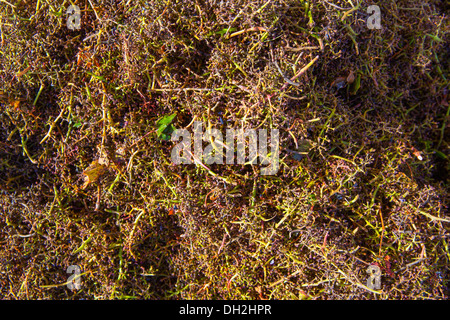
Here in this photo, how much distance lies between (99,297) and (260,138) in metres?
1.21

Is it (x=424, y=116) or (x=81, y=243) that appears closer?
(x=81, y=243)

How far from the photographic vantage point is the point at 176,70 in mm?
1568

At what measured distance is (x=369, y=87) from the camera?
165 cm

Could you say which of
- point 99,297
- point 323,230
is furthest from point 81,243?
point 323,230

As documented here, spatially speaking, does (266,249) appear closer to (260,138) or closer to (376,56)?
(260,138)

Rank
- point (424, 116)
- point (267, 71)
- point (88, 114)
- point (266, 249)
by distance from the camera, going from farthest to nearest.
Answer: point (424, 116), point (88, 114), point (266, 249), point (267, 71)

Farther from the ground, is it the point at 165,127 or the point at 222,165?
the point at 165,127

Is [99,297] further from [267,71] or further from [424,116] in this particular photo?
[424,116]

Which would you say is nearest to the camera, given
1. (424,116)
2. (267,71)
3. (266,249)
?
(267,71)

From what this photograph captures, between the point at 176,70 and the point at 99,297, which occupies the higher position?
the point at 176,70

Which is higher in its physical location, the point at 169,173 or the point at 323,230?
the point at 169,173
